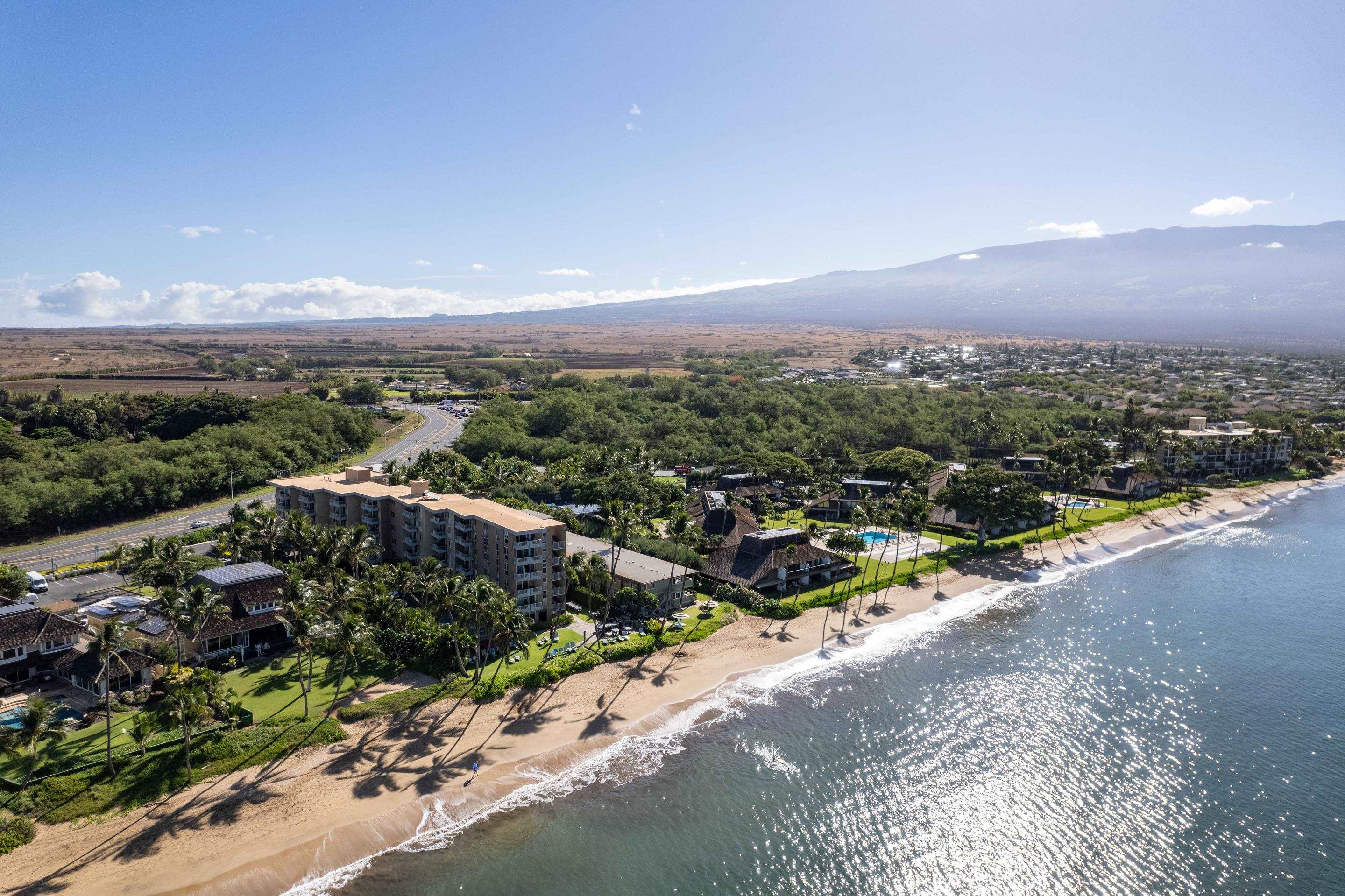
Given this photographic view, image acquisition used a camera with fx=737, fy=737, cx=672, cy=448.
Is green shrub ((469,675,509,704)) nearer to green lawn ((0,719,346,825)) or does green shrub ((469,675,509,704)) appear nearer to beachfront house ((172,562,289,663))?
green lawn ((0,719,346,825))

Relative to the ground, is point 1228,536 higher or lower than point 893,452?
lower

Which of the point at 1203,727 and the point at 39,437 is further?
the point at 39,437

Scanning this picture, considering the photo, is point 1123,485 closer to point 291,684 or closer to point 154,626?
point 291,684

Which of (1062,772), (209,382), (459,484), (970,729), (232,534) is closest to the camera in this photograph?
(1062,772)

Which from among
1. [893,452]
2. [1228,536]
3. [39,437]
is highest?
[39,437]

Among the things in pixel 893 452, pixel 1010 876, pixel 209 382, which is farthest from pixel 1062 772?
pixel 209 382

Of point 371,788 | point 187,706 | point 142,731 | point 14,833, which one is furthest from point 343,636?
point 14,833

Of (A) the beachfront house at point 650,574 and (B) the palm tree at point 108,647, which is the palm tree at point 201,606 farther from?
(A) the beachfront house at point 650,574

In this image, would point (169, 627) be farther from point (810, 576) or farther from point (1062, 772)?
point (1062, 772)

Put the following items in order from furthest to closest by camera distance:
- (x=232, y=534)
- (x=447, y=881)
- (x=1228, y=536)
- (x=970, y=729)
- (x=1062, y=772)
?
(x=1228, y=536), (x=232, y=534), (x=970, y=729), (x=1062, y=772), (x=447, y=881)

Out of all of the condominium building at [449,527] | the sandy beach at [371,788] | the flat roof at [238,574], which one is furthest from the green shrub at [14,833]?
the condominium building at [449,527]
